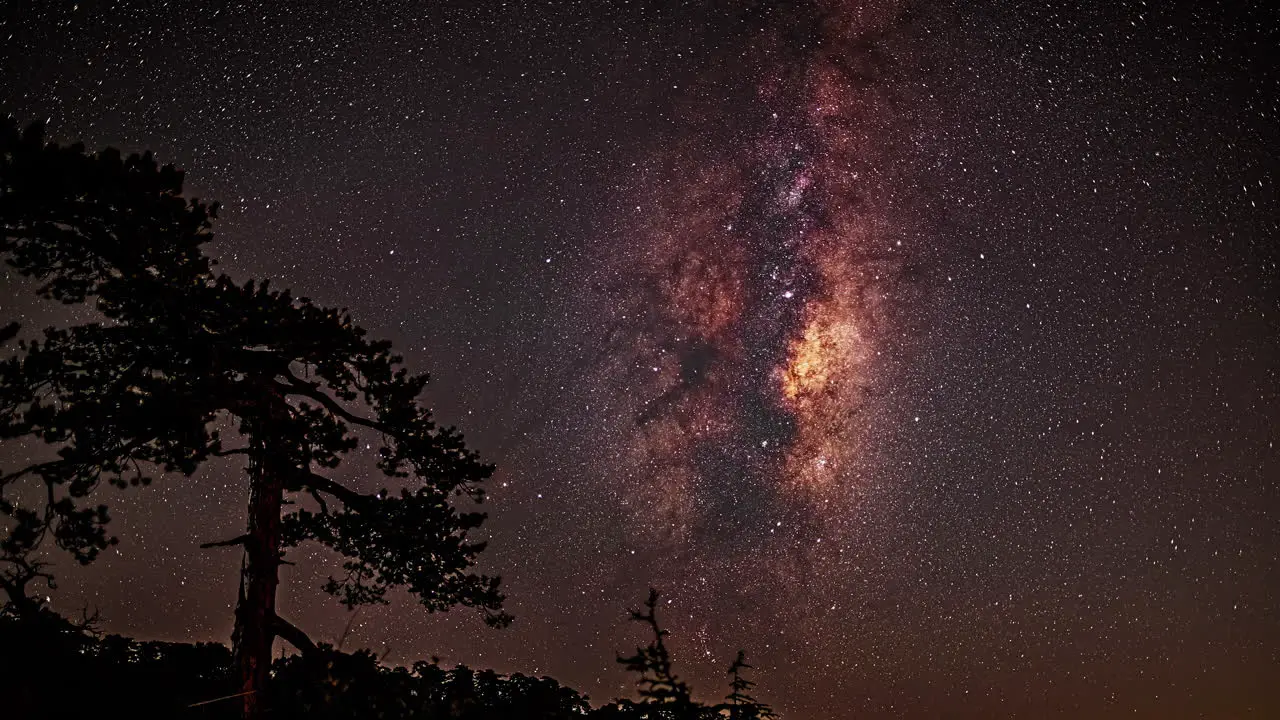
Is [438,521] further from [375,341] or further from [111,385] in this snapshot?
[111,385]

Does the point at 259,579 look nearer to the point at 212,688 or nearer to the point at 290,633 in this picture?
the point at 290,633

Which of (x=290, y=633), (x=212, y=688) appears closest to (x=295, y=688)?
(x=290, y=633)

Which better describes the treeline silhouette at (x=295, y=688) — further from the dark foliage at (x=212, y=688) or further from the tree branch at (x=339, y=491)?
the tree branch at (x=339, y=491)

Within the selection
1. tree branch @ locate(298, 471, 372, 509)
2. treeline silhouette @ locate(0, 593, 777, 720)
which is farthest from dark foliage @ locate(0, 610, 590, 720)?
tree branch @ locate(298, 471, 372, 509)

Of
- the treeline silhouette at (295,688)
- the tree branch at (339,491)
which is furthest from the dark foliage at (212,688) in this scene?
the tree branch at (339,491)

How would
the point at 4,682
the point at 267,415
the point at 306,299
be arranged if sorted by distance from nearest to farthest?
the point at 4,682 → the point at 267,415 → the point at 306,299

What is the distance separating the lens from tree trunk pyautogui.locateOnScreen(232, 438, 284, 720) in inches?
323

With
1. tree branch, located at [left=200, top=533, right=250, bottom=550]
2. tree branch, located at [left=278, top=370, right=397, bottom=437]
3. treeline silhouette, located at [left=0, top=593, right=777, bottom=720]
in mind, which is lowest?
treeline silhouette, located at [left=0, top=593, right=777, bottom=720]

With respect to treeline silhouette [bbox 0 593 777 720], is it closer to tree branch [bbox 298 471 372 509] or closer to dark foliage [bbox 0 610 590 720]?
dark foliage [bbox 0 610 590 720]

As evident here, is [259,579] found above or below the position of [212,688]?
above

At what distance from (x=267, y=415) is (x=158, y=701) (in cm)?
295

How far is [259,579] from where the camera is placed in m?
8.57

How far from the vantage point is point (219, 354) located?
7664 millimetres

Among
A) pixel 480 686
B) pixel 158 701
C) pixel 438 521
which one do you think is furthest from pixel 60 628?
pixel 480 686
